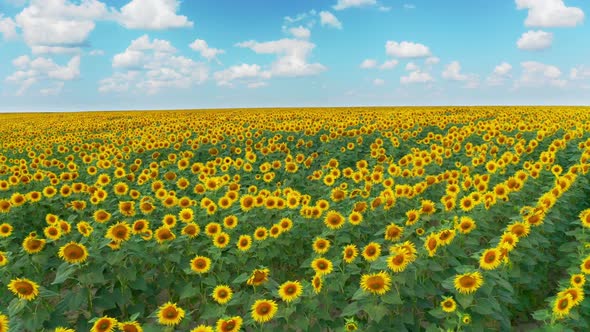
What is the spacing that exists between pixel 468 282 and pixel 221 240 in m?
3.21

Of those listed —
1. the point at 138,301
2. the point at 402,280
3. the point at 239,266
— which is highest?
the point at 402,280

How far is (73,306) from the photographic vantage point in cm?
481

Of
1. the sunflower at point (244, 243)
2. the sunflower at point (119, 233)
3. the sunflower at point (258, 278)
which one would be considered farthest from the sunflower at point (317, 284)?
the sunflower at point (119, 233)

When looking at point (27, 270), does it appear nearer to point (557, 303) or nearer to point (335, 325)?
point (335, 325)

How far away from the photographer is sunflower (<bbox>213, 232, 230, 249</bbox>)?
5883 millimetres

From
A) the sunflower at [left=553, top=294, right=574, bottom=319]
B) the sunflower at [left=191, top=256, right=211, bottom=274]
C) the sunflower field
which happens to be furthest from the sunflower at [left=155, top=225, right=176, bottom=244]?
the sunflower at [left=553, top=294, right=574, bottom=319]

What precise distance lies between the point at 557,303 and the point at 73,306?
16.2 feet

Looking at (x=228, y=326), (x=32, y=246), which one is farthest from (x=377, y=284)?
(x=32, y=246)

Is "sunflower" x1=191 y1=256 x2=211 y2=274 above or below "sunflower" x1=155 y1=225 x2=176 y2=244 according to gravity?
below

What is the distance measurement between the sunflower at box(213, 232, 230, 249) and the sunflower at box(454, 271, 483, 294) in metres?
3.00

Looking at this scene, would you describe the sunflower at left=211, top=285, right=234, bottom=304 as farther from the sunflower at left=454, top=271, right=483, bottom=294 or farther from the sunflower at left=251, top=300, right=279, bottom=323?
the sunflower at left=454, top=271, right=483, bottom=294

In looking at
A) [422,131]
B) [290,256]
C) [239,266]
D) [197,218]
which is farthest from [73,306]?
[422,131]

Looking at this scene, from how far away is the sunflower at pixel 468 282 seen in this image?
4.15 meters

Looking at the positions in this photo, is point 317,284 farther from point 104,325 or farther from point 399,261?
point 104,325
